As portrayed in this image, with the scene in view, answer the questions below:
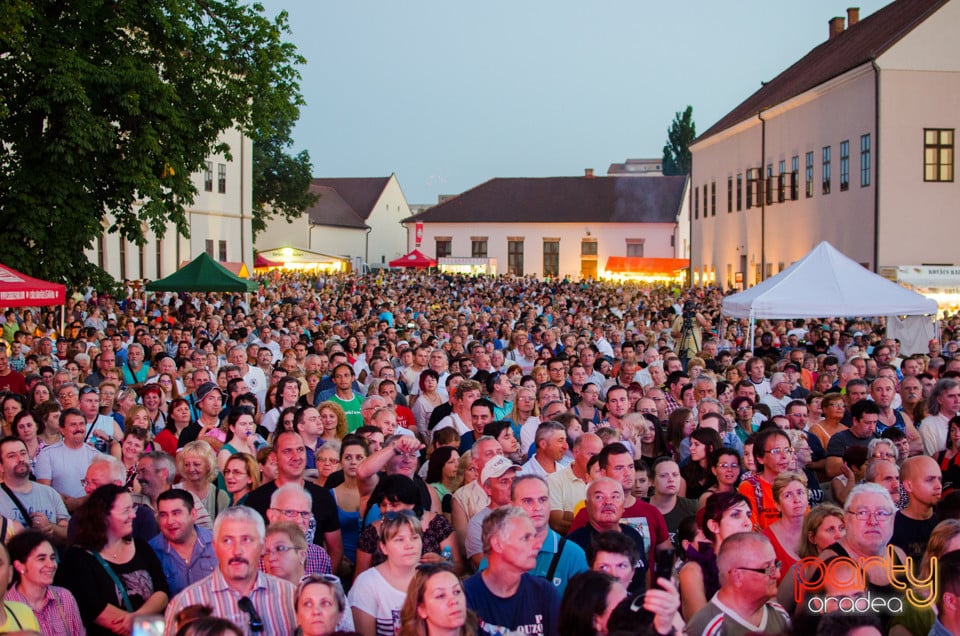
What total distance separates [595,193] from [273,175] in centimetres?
2850

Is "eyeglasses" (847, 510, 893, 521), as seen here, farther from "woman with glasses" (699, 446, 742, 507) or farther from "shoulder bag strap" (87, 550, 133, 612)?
"shoulder bag strap" (87, 550, 133, 612)

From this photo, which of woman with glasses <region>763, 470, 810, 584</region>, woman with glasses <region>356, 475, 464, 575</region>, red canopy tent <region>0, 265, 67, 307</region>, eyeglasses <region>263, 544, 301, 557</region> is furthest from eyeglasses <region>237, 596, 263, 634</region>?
red canopy tent <region>0, 265, 67, 307</region>

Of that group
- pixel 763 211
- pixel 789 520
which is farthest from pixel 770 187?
pixel 789 520

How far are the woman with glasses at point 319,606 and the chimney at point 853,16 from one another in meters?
51.1

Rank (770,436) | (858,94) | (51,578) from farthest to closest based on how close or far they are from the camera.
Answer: (858,94) < (770,436) < (51,578)

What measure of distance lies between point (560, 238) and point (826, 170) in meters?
39.8

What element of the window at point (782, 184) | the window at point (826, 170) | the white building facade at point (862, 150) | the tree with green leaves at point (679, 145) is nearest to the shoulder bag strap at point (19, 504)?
the white building facade at point (862, 150)

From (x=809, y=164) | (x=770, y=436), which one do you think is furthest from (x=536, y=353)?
(x=809, y=164)

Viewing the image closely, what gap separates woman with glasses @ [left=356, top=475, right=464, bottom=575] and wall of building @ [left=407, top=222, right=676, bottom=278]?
72.4 m

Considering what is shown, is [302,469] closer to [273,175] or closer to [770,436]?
[770,436]

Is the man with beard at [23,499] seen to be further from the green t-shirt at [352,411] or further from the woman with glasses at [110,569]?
the green t-shirt at [352,411]

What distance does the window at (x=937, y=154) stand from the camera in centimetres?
3516

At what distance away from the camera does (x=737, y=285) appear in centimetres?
5125

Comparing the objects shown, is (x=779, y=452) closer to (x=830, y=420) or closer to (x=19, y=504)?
(x=830, y=420)
